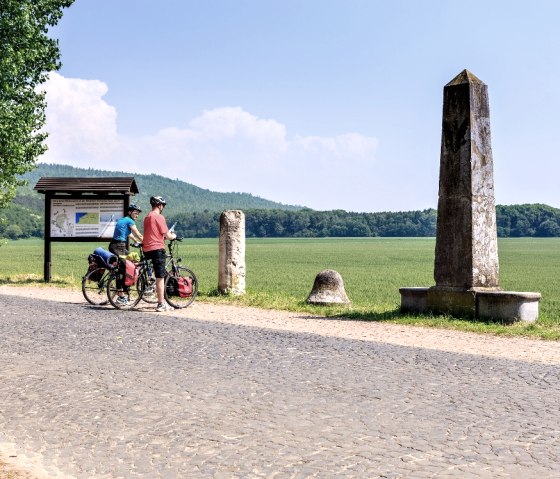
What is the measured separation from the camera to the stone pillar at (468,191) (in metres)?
12.9

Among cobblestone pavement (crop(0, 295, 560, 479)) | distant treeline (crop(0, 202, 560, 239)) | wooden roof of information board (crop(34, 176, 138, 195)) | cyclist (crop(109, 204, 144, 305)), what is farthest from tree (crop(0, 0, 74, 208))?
distant treeline (crop(0, 202, 560, 239))

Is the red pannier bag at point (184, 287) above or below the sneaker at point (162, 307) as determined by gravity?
above

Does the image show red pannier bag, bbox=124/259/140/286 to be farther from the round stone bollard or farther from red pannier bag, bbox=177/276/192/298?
the round stone bollard

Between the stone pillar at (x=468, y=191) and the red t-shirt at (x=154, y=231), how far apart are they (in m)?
5.02

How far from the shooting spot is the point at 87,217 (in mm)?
21688

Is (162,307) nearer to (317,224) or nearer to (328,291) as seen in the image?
(328,291)

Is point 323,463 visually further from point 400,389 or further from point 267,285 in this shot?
point 267,285

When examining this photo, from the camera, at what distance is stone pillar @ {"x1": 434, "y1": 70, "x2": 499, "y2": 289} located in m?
12.9

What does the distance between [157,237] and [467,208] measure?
5.55 meters

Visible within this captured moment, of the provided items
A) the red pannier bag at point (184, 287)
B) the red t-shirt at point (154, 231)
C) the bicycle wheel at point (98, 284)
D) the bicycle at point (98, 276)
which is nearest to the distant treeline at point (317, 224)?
the bicycle wheel at point (98, 284)

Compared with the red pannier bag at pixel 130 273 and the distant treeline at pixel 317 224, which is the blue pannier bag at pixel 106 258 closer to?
the red pannier bag at pixel 130 273

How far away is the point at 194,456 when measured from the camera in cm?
510

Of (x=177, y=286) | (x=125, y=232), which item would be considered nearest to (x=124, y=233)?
(x=125, y=232)

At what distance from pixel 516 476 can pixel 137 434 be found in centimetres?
270
